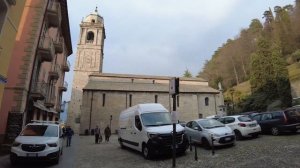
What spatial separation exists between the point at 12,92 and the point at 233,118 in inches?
576

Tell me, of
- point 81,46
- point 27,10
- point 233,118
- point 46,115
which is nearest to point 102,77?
point 81,46

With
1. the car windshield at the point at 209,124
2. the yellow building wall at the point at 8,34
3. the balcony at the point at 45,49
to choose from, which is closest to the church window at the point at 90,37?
the balcony at the point at 45,49

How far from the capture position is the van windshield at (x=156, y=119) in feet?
42.3

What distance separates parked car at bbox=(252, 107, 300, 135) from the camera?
1505 centimetres

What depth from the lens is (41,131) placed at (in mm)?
11969

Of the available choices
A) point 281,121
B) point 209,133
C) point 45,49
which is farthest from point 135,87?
point 209,133

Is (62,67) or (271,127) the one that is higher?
(62,67)

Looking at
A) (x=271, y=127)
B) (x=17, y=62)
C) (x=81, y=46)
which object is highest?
(x=81, y=46)

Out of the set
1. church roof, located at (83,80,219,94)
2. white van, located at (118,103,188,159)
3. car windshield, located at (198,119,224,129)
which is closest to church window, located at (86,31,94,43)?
church roof, located at (83,80,219,94)

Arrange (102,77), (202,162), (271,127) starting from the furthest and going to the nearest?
(102,77), (271,127), (202,162)

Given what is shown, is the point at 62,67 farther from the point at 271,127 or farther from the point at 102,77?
the point at 271,127

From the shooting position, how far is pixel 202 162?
32.8ft

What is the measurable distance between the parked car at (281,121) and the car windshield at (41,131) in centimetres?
1318

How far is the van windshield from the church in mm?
21145
